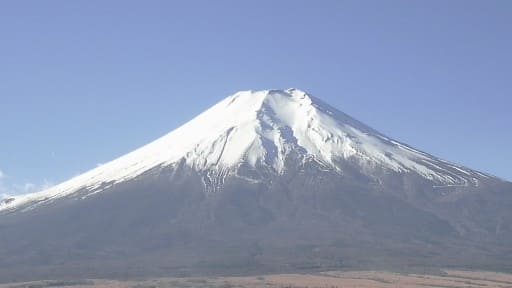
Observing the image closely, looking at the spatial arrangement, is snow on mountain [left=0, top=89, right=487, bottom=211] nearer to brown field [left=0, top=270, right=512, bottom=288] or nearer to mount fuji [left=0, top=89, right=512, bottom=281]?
mount fuji [left=0, top=89, right=512, bottom=281]

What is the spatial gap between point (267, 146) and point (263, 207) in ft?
80.7

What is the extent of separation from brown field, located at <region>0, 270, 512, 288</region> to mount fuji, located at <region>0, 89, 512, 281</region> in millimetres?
7610

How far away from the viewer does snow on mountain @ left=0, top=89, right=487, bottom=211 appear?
159 meters

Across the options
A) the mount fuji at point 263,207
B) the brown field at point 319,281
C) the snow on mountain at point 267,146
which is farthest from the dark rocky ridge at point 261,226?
the brown field at point 319,281

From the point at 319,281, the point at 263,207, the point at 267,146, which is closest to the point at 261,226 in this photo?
the point at 263,207

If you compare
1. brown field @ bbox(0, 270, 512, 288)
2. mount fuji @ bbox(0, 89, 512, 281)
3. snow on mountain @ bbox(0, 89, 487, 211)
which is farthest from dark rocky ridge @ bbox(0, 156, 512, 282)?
brown field @ bbox(0, 270, 512, 288)

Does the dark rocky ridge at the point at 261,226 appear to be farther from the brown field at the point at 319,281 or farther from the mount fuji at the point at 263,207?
the brown field at the point at 319,281

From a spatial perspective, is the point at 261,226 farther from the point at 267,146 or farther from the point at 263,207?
the point at 267,146

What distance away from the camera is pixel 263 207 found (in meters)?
141

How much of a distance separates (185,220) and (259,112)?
4955 cm

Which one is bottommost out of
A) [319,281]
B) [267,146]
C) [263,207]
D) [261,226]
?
[319,281]

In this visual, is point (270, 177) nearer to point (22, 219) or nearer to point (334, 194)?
point (334, 194)

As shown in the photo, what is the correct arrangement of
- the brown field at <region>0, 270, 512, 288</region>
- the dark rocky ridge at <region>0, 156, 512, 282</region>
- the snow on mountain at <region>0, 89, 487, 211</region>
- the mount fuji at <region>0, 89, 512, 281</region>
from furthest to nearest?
the snow on mountain at <region>0, 89, 487, 211</region>
the mount fuji at <region>0, 89, 512, 281</region>
the dark rocky ridge at <region>0, 156, 512, 282</region>
the brown field at <region>0, 270, 512, 288</region>

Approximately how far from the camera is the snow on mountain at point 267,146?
15938 cm
